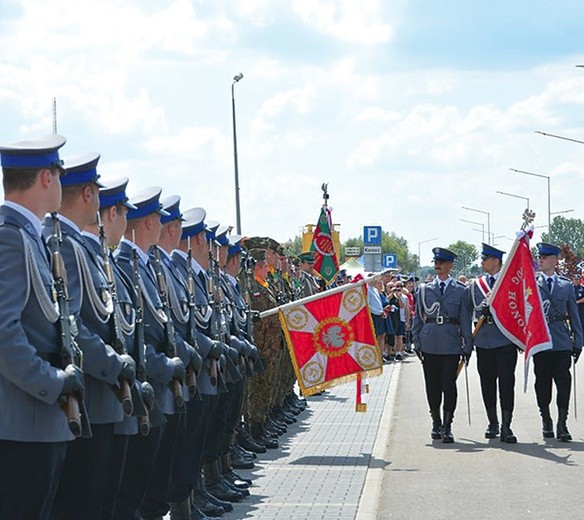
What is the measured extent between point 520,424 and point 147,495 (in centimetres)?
820

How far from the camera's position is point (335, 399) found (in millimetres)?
19000

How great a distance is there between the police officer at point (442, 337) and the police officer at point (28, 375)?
8.61m

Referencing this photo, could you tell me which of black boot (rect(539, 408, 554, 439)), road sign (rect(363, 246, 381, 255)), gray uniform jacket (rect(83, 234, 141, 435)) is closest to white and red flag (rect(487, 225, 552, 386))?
black boot (rect(539, 408, 554, 439))

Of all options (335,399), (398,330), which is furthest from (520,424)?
(398,330)

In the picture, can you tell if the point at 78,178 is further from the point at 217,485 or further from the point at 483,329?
the point at 483,329

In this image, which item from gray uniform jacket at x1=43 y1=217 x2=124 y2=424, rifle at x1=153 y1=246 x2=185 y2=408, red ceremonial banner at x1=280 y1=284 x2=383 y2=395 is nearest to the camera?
gray uniform jacket at x1=43 y1=217 x2=124 y2=424

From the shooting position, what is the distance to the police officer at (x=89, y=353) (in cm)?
565

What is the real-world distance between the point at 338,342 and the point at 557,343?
2356mm

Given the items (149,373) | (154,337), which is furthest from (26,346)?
(154,337)

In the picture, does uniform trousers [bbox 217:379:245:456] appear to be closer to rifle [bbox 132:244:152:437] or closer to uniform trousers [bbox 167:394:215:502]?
uniform trousers [bbox 167:394:215:502]

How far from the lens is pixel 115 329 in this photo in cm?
597

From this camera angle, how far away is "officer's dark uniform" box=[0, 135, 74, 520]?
16.5ft

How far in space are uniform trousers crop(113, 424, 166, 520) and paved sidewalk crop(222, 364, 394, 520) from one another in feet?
7.52

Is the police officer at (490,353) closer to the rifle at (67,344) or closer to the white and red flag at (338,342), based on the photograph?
the white and red flag at (338,342)
